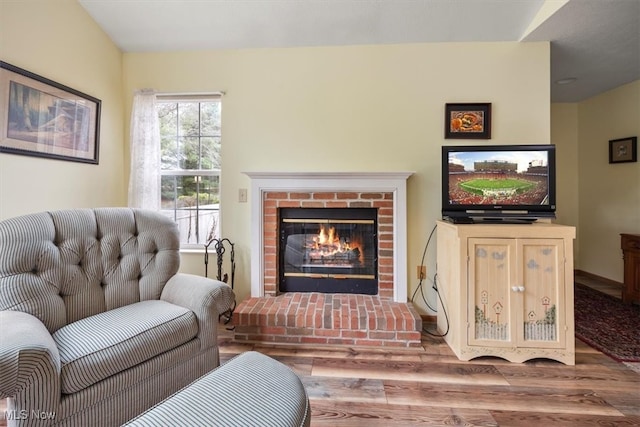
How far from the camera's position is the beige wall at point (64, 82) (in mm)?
1771

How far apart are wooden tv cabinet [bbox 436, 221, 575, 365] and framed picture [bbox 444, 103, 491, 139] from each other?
34.9 inches

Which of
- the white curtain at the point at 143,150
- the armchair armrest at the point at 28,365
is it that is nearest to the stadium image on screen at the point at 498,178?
the armchair armrest at the point at 28,365

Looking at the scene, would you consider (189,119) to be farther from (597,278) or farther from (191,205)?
(597,278)

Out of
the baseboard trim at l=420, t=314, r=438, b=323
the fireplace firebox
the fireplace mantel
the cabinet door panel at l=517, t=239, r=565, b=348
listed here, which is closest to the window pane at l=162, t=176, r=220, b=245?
the fireplace mantel

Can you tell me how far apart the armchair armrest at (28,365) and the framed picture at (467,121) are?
2729mm

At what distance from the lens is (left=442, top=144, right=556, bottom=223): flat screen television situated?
6.45 feet

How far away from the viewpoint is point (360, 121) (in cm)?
238

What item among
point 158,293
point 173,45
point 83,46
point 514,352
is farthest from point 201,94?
point 514,352

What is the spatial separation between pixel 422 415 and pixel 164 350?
130 cm

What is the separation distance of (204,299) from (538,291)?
82.0 inches

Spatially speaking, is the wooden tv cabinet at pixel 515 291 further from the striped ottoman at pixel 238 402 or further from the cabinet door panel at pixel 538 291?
the striped ottoman at pixel 238 402

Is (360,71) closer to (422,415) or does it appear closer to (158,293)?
(158,293)

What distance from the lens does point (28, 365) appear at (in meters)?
0.96

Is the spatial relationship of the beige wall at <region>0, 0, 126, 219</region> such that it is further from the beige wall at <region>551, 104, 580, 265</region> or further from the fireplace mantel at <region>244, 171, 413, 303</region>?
the beige wall at <region>551, 104, 580, 265</region>
